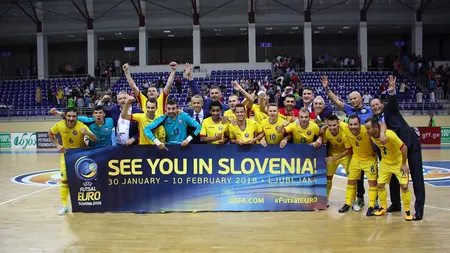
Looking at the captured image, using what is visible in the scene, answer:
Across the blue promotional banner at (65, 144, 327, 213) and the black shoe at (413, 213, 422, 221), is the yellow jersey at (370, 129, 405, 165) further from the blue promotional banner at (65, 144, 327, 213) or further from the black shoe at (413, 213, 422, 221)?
the blue promotional banner at (65, 144, 327, 213)

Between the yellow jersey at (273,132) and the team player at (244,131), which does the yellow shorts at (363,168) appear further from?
the team player at (244,131)

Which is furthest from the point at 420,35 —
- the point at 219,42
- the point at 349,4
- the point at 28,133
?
the point at 28,133

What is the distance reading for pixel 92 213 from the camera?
803 centimetres

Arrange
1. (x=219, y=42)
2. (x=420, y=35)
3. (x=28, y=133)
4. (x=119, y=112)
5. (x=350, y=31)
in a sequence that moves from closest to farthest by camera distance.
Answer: (x=119, y=112), (x=28, y=133), (x=420, y=35), (x=350, y=31), (x=219, y=42)

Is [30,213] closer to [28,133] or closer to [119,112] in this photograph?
[119,112]

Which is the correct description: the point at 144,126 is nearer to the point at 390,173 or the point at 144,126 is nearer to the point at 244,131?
the point at 244,131

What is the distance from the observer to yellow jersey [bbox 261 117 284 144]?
26.8 feet

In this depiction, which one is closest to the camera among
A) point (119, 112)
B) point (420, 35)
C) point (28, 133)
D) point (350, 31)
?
point (119, 112)

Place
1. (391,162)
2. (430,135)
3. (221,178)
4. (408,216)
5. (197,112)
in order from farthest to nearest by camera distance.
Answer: (430,135) → (197,112) → (221,178) → (391,162) → (408,216)

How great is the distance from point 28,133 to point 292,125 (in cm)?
2012

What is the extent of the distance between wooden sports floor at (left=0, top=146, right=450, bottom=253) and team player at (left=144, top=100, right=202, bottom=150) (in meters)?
1.31

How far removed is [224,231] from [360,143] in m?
2.83

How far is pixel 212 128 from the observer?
26.5 feet

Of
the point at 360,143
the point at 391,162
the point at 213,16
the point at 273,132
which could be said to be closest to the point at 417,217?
the point at 391,162
